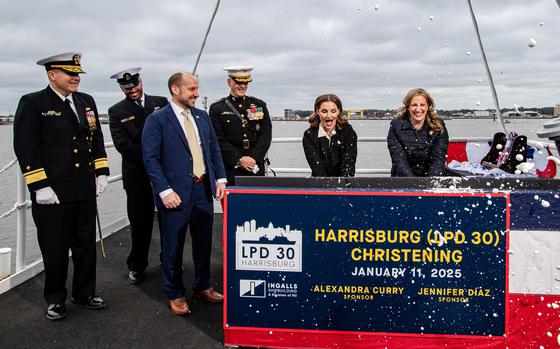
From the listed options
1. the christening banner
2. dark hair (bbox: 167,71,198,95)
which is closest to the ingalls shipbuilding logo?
the christening banner

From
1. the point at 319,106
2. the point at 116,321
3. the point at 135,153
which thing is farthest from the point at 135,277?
the point at 319,106

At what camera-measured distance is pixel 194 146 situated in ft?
11.3

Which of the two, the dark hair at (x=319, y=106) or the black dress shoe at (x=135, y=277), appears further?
the black dress shoe at (x=135, y=277)

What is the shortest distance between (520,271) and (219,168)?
210cm

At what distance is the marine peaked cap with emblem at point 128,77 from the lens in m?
4.04

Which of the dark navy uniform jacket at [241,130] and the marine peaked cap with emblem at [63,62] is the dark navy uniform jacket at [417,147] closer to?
the dark navy uniform jacket at [241,130]

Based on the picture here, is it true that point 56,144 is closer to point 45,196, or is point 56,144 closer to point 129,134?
point 45,196

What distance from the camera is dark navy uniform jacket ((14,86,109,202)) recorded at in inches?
125

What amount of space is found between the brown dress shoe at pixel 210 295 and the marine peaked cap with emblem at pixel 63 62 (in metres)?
1.84

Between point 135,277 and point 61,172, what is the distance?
1241 millimetres

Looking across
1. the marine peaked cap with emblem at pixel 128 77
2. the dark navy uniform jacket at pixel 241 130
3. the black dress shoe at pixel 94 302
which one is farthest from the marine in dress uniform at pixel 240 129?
the black dress shoe at pixel 94 302

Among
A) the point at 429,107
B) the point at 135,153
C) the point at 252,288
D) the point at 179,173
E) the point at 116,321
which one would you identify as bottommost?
the point at 116,321

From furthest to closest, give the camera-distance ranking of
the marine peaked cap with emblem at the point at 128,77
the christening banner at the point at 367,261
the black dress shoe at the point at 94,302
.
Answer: the marine peaked cap with emblem at the point at 128,77
the black dress shoe at the point at 94,302
the christening banner at the point at 367,261

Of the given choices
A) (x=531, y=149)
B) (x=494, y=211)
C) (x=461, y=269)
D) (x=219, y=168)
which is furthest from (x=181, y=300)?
(x=531, y=149)
